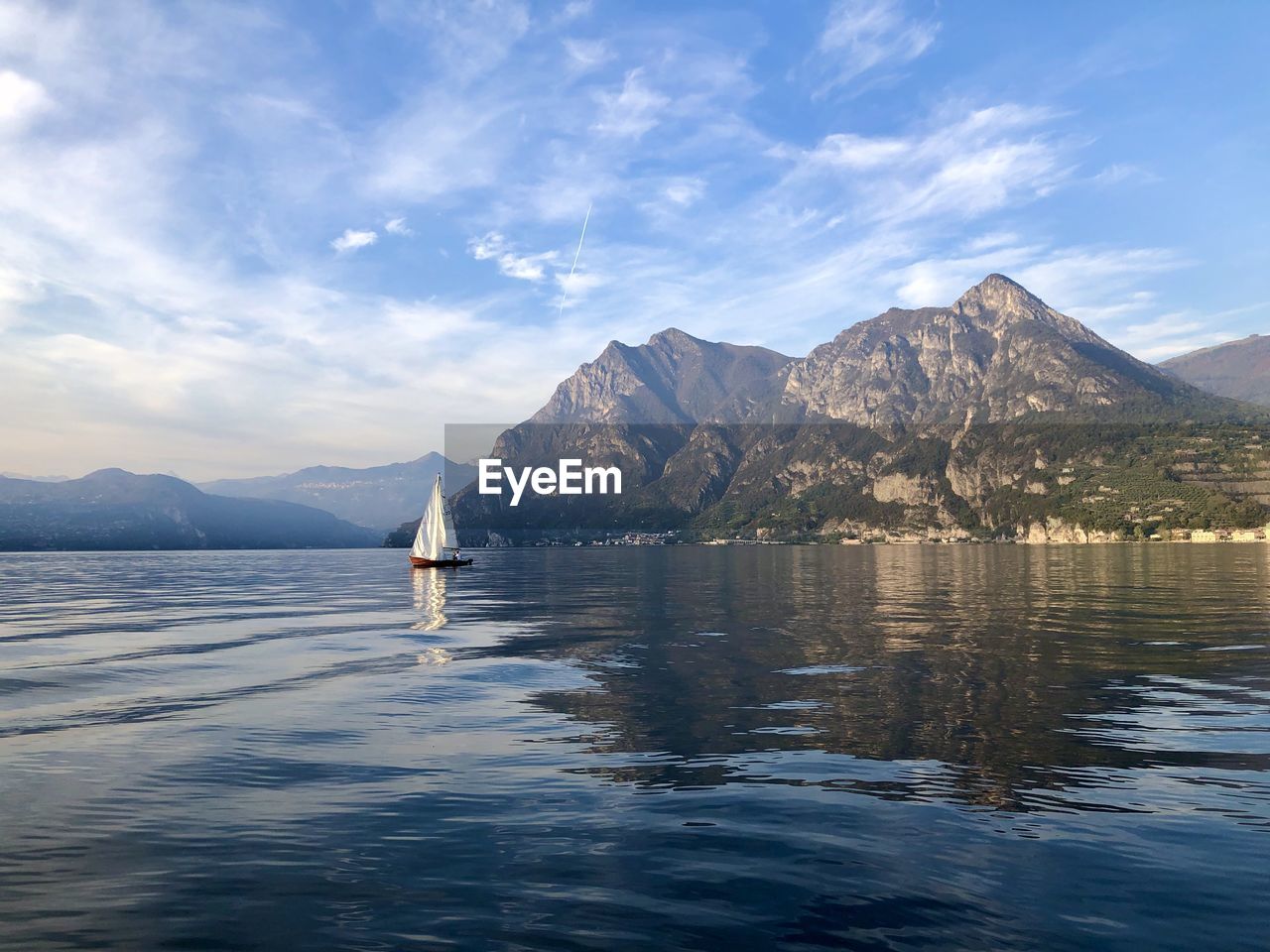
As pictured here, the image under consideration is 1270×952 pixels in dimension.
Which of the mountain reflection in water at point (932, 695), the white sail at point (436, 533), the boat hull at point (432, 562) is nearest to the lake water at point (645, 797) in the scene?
the mountain reflection in water at point (932, 695)

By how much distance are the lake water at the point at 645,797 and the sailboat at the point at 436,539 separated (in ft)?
350

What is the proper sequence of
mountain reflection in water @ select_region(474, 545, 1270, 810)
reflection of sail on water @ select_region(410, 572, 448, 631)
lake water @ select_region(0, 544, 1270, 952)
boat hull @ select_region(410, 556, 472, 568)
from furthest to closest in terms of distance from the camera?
boat hull @ select_region(410, 556, 472, 568) → reflection of sail on water @ select_region(410, 572, 448, 631) → mountain reflection in water @ select_region(474, 545, 1270, 810) → lake water @ select_region(0, 544, 1270, 952)

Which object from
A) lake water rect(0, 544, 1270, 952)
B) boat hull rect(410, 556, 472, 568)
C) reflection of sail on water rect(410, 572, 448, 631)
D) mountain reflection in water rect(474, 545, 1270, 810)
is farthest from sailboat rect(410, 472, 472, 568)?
lake water rect(0, 544, 1270, 952)

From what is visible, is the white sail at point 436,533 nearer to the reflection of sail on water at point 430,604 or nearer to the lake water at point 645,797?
the reflection of sail on water at point 430,604

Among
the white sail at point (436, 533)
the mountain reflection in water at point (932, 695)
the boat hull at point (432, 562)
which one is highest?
the white sail at point (436, 533)

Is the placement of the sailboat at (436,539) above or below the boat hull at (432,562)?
above

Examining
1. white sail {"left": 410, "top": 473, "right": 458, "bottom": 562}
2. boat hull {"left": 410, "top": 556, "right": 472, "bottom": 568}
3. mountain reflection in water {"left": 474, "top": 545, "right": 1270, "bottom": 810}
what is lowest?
boat hull {"left": 410, "top": 556, "right": 472, "bottom": 568}

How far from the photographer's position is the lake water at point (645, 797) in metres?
12.0

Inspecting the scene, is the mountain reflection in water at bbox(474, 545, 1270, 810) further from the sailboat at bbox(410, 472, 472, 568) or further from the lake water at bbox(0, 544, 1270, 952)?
the sailboat at bbox(410, 472, 472, 568)

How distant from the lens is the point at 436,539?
152875 mm

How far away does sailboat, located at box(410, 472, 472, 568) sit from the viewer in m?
151

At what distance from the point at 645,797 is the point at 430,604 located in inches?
2616

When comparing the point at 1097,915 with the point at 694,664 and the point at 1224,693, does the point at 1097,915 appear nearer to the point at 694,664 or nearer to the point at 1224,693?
the point at 1224,693

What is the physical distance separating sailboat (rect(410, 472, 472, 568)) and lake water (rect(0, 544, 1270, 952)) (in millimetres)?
106746
